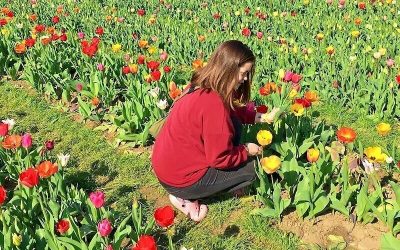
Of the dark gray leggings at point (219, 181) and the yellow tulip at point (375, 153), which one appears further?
the dark gray leggings at point (219, 181)

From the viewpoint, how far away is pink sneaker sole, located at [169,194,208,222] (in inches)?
131

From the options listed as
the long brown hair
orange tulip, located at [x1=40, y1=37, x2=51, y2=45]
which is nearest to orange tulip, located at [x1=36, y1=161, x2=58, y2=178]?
the long brown hair

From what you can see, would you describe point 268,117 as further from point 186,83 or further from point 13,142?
point 186,83

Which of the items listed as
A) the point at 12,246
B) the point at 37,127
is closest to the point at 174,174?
the point at 12,246

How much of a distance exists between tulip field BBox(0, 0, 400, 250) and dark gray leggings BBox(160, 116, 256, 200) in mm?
88

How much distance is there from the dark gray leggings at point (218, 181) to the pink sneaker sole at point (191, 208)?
0.10 meters

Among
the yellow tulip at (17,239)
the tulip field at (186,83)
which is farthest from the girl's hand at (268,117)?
the yellow tulip at (17,239)

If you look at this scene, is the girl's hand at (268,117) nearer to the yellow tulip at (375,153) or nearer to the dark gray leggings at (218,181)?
the dark gray leggings at (218,181)

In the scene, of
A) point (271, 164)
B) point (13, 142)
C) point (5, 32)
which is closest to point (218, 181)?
point (271, 164)

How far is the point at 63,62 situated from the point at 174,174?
3021mm

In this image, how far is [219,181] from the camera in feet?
10.6

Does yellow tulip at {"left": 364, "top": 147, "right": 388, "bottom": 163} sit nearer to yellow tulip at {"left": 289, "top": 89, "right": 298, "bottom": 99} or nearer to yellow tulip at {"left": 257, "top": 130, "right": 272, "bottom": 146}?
yellow tulip at {"left": 257, "top": 130, "right": 272, "bottom": 146}

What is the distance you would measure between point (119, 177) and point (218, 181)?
1082 millimetres

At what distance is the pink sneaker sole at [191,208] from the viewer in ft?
10.9
